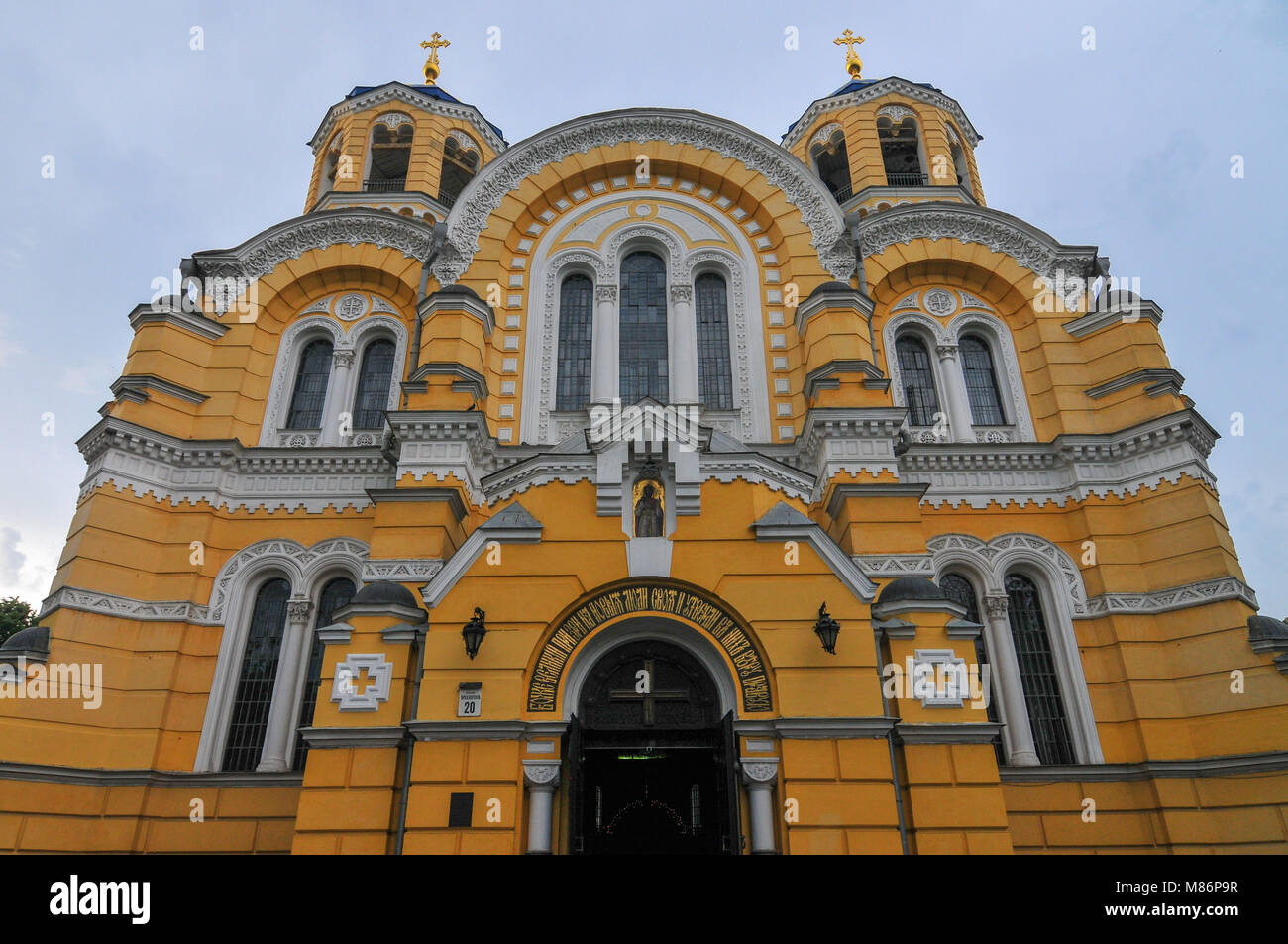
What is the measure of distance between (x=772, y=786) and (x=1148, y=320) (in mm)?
14081

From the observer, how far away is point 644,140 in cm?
2073

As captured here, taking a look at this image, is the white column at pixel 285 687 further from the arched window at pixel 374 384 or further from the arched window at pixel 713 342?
the arched window at pixel 713 342

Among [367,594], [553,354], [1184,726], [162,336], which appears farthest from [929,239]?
[162,336]

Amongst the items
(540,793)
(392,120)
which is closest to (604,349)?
(540,793)

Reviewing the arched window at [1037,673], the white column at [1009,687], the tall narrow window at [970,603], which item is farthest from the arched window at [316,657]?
the arched window at [1037,673]

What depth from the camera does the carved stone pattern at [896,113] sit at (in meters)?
23.6

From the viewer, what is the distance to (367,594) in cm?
1297

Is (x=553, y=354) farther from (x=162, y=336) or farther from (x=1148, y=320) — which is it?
(x=1148, y=320)

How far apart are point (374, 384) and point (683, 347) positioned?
7.46 m

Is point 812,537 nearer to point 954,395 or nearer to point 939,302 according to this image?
point 954,395

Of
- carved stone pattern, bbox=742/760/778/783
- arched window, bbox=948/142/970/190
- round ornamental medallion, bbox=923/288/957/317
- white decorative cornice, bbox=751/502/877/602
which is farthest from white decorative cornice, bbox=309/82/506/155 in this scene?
carved stone pattern, bbox=742/760/778/783

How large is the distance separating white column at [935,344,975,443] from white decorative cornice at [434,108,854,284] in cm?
308

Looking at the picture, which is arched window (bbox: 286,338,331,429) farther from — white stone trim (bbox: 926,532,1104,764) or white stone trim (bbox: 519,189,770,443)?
white stone trim (bbox: 926,532,1104,764)

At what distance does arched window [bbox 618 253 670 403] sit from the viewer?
1817 cm
